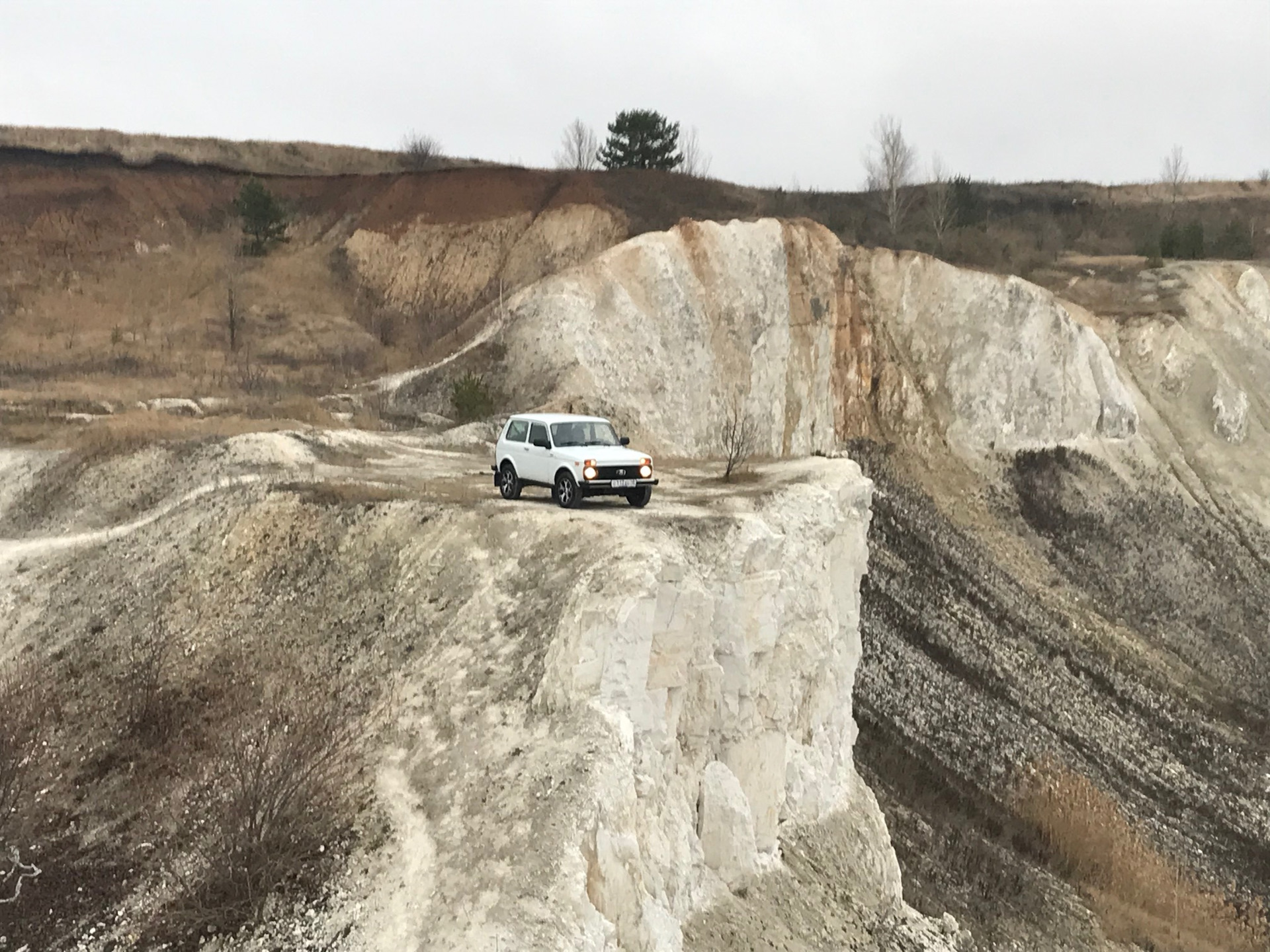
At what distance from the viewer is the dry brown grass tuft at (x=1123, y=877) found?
20.6 meters

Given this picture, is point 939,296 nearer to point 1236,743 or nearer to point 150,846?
point 1236,743

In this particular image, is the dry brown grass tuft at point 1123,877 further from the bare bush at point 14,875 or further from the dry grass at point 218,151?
the dry grass at point 218,151

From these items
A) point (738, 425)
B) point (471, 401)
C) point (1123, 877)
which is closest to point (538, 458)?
point (471, 401)

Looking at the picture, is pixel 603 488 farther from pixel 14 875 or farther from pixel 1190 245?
pixel 1190 245

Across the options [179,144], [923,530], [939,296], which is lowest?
[923,530]

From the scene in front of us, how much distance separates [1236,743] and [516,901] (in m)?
28.5

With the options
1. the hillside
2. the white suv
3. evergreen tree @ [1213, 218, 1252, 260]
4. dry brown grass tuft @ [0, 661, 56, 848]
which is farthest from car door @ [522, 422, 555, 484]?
evergreen tree @ [1213, 218, 1252, 260]

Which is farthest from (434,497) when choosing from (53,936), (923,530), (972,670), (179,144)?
(179,144)

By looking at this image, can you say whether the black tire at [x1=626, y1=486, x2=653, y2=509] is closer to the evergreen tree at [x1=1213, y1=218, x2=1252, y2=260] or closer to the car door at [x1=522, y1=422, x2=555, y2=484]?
the car door at [x1=522, y1=422, x2=555, y2=484]

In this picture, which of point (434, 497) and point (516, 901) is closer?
point (516, 901)

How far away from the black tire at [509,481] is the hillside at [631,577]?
2.66 ft

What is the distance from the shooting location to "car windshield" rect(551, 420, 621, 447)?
1766cm

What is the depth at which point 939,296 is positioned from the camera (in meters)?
43.3

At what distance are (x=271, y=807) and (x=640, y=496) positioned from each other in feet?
29.3
